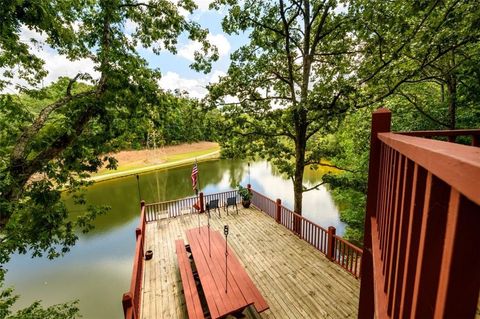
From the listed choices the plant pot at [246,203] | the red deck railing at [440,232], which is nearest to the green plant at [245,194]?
the plant pot at [246,203]

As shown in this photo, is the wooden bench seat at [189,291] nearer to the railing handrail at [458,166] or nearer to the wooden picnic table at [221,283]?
the wooden picnic table at [221,283]

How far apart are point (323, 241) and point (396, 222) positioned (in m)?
6.39

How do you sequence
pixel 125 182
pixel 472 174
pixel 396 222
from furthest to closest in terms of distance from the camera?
pixel 125 182
pixel 396 222
pixel 472 174

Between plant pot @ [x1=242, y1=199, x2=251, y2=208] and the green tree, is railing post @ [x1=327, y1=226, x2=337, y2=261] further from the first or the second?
plant pot @ [x1=242, y1=199, x2=251, y2=208]

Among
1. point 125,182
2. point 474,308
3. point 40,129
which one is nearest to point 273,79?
point 40,129

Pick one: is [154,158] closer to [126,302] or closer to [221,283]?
[221,283]

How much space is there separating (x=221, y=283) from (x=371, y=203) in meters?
3.65

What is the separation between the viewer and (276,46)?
754 centimetres

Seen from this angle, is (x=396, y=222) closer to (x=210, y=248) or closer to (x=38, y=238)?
(x=210, y=248)

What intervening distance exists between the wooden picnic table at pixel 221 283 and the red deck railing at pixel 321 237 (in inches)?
108

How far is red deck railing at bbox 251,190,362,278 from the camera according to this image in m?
5.91

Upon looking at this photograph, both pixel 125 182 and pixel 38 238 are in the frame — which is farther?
pixel 125 182

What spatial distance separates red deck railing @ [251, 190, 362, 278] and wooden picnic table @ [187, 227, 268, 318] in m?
2.73

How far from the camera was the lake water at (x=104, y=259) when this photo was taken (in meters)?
8.59
